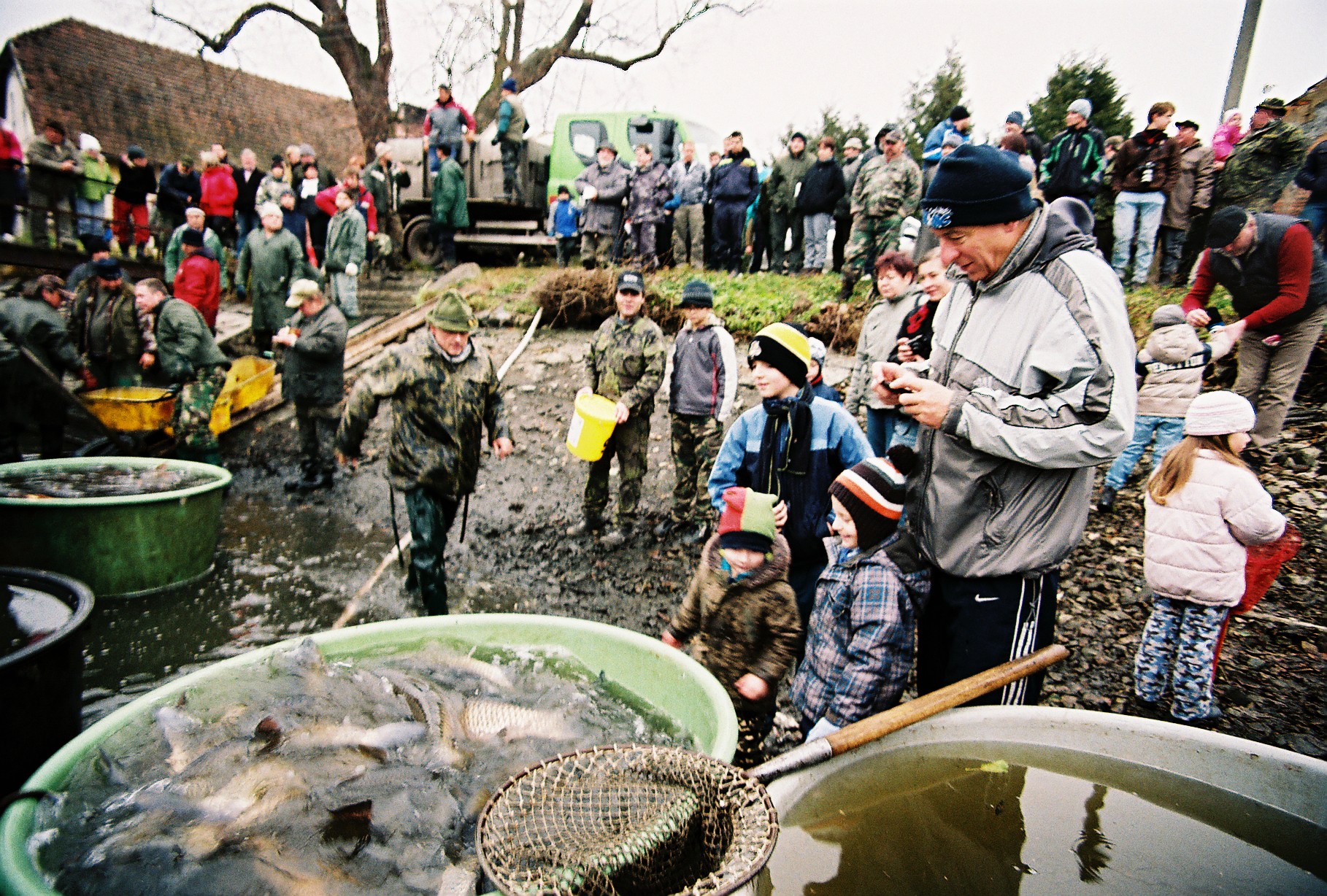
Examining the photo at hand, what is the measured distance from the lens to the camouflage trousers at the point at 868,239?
30.4ft

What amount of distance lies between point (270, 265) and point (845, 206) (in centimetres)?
838

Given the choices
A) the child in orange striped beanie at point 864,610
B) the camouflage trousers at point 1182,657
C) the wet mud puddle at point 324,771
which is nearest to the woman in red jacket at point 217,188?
the wet mud puddle at point 324,771

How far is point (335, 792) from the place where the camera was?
221 centimetres

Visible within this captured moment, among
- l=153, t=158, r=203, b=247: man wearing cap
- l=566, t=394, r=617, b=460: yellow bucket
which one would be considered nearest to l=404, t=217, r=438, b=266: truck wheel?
l=153, t=158, r=203, b=247: man wearing cap


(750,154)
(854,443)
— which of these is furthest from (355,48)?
(854,443)

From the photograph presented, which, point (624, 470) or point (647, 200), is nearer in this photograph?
point (624, 470)

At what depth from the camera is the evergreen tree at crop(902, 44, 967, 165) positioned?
16906 mm

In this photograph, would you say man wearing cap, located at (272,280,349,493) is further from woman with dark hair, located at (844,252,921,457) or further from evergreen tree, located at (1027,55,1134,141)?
evergreen tree, located at (1027,55,1134,141)

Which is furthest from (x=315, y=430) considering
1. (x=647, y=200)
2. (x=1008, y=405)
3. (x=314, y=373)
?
(x=1008, y=405)

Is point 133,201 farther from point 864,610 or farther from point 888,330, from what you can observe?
point 864,610

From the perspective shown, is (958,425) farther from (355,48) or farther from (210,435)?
(355,48)

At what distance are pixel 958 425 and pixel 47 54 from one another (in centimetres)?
3397

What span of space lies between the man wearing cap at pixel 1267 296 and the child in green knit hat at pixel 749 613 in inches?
163

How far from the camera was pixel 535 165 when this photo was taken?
1440 cm
